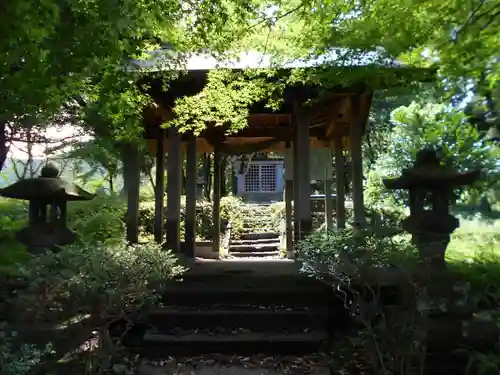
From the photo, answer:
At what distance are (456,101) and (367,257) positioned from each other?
6.22 metres

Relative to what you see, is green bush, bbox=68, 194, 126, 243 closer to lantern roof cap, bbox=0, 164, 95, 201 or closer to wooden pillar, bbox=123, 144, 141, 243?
wooden pillar, bbox=123, 144, 141, 243

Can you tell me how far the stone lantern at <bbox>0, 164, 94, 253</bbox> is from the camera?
4.61m

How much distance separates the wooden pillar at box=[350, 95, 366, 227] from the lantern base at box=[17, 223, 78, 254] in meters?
4.24

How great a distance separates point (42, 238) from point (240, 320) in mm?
2255

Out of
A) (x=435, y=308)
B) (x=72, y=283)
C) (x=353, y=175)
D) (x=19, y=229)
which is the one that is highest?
(x=353, y=175)

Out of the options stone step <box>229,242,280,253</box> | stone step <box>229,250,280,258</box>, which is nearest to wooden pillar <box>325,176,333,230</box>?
stone step <box>229,250,280,258</box>

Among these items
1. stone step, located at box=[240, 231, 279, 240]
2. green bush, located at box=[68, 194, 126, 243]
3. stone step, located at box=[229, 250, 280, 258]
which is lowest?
stone step, located at box=[229, 250, 280, 258]

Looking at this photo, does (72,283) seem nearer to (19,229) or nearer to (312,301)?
Answer: (19,229)

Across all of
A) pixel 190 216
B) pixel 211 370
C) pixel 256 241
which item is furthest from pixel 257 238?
pixel 211 370

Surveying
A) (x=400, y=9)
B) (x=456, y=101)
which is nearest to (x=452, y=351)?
(x=400, y=9)

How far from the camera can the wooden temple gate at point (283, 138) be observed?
263 inches

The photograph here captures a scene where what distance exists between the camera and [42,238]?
15.4 feet

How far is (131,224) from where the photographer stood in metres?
7.68

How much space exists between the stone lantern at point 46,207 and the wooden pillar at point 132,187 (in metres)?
2.72
